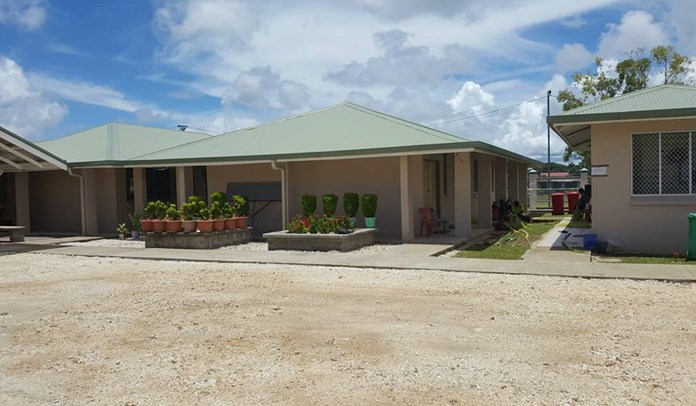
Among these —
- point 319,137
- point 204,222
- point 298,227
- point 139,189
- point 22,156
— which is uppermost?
point 319,137

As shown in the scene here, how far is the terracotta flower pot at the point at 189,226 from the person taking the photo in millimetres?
14641

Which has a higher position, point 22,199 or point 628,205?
point 22,199

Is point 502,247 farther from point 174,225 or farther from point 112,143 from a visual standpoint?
point 112,143

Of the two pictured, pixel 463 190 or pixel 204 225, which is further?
pixel 463 190

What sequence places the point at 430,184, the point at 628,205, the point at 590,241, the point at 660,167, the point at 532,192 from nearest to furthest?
the point at 660,167
the point at 628,205
the point at 590,241
the point at 430,184
the point at 532,192

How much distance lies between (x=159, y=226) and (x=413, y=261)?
23.8 ft

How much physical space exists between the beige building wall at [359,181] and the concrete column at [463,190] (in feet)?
3.87

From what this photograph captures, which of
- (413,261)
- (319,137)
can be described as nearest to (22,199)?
(319,137)

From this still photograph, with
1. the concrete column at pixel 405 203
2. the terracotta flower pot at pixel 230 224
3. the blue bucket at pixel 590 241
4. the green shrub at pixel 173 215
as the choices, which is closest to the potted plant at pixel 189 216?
the green shrub at pixel 173 215

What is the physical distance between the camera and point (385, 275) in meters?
9.95

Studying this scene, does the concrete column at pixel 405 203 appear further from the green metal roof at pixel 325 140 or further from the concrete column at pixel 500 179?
the concrete column at pixel 500 179

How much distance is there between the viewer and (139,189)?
1919 centimetres

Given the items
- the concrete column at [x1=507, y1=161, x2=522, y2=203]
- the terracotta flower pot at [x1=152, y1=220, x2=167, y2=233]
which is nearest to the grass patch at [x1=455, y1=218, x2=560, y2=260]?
the concrete column at [x1=507, y1=161, x2=522, y2=203]

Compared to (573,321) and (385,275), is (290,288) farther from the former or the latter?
(573,321)
